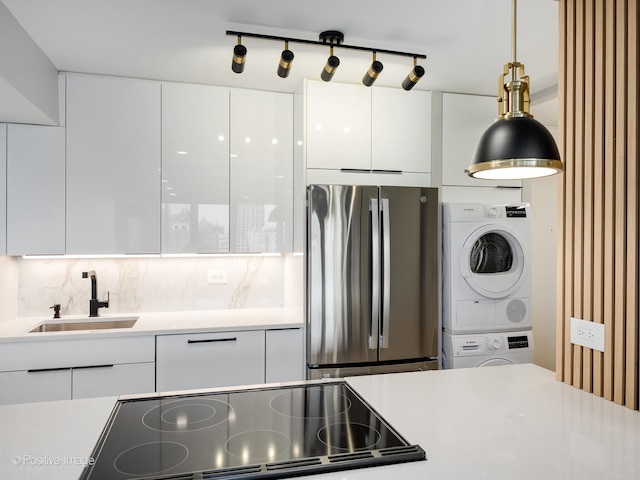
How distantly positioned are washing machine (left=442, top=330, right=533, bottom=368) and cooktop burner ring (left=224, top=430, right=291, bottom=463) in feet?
6.64

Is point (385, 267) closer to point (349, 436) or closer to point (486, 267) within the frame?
point (486, 267)

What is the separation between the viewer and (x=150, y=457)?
117 cm

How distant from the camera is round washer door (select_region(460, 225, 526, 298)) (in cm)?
308

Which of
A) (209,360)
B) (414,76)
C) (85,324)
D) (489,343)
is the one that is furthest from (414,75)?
(85,324)

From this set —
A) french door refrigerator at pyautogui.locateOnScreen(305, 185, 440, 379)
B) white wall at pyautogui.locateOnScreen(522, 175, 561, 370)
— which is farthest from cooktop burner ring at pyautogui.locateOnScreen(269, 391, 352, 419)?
white wall at pyautogui.locateOnScreen(522, 175, 561, 370)

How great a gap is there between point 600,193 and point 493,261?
1622 mm

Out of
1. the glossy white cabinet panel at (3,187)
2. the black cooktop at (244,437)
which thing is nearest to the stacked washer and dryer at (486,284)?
the black cooktop at (244,437)

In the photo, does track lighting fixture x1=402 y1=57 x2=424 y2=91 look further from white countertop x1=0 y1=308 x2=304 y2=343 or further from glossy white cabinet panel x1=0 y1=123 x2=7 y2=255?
glossy white cabinet panel x1=0 y1=123 x2=7 y2=255

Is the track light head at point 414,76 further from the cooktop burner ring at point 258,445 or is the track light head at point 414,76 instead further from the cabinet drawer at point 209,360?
the cooktop burner ring at point 258,445

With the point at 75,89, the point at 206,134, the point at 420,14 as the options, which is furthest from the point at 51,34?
the point at 420,14

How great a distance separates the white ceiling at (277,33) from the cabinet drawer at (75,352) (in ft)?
5.44

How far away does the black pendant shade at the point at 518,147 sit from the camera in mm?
1309

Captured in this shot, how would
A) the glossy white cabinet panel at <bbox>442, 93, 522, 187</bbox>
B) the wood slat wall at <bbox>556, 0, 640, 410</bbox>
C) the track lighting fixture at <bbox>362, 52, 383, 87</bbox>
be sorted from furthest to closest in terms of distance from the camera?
the glossy white cabinet panel at <bbox>442, 93, 522, 187</bbox>
the track lighting fixture at <bbox>362, 52, 383, 87</bbox>
the wood slat wall at <bbox>556, 0, 640, 410</bbox>

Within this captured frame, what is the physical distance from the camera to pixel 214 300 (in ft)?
11.5
